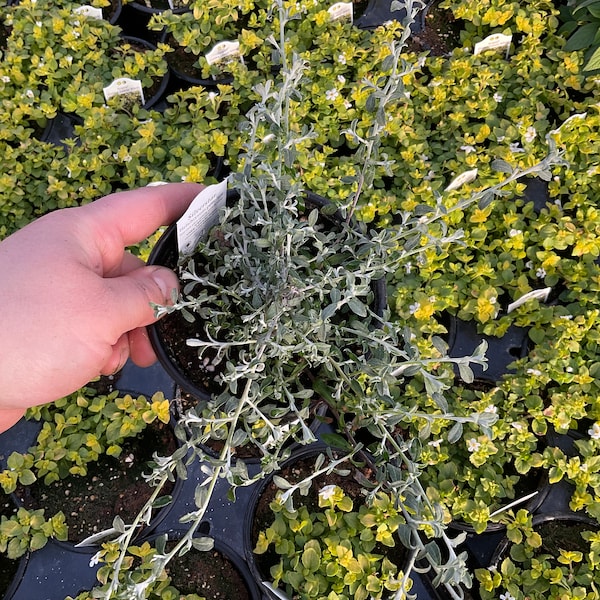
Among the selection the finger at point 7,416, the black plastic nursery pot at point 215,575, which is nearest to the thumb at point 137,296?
the finger at point 7,416

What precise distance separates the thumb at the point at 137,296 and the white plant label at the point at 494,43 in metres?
1.86

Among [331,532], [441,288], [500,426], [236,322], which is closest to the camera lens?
[236,322]

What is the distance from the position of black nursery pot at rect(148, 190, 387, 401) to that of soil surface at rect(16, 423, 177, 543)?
19.5 inches

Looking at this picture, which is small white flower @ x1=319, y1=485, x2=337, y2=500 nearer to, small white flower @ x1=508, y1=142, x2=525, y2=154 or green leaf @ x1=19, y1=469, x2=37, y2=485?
green leaf @ x1=19, y1=469, x2=37, y2=485

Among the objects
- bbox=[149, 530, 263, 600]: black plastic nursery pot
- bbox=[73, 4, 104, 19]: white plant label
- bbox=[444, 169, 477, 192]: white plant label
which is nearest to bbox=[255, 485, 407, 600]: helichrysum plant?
bbox=[149, 530, 263, 600]: black plastic nursery pot

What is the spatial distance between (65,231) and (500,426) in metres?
1.45

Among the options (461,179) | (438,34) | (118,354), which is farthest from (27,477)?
(438,34)

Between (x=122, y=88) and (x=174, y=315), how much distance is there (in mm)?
1289

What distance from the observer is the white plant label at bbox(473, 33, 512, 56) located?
247 cm

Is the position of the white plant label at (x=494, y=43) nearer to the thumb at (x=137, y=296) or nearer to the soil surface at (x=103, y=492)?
the thumb at (x=137, y=296)

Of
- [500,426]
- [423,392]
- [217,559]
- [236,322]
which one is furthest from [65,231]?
[500,426]

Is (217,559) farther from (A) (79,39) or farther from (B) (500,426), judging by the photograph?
(A) (79,39)

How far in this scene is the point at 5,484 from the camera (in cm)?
177

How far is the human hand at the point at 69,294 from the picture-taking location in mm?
1261
